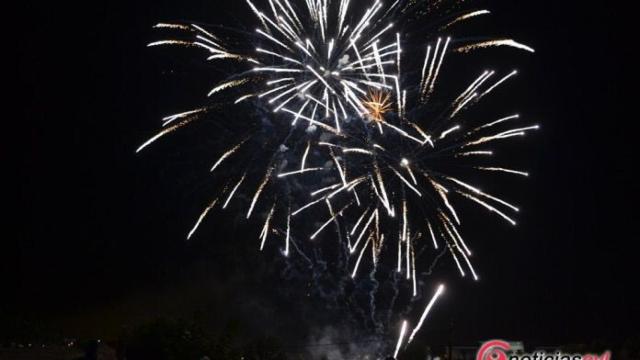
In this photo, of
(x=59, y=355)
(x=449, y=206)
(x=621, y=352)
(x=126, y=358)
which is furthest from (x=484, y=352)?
(x=59, y=355)

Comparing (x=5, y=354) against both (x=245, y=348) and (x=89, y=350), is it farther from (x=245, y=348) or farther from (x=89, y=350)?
(x=89, y=350)

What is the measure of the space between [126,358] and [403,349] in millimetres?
32792

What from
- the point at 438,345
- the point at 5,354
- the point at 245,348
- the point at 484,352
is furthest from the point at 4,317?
the point at 484,352

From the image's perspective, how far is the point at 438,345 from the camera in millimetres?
58156

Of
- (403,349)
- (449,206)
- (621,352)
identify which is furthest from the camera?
(403,349)

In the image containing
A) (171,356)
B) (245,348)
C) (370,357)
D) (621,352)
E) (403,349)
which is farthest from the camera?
(403,349)

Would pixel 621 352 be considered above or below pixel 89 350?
below

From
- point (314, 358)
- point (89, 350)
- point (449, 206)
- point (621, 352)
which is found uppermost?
point (449, 206)

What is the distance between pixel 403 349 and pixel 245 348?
14.8 meters

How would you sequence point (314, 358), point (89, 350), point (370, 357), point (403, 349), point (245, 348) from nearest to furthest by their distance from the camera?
point (89, 350), point (370, 357), point (245, 348), point (314, 358), point (403, 349)

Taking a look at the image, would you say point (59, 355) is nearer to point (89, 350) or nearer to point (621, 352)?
point (89, 350)

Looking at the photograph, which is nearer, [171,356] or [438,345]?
[171,356]

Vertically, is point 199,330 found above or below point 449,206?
below

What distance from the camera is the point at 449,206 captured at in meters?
28.0
